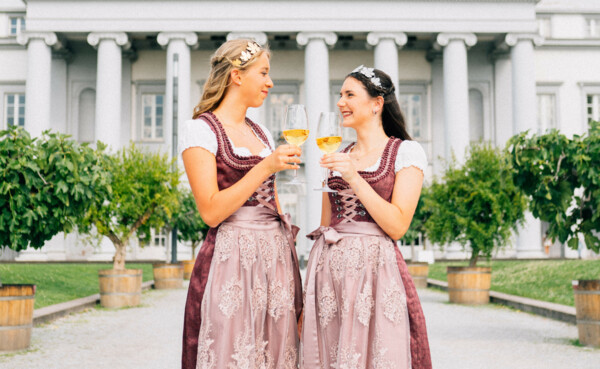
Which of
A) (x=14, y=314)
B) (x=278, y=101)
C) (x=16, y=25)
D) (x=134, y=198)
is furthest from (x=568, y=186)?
(x=16, y=25)

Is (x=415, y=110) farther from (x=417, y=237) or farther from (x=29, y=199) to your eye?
(x=29, y=199)

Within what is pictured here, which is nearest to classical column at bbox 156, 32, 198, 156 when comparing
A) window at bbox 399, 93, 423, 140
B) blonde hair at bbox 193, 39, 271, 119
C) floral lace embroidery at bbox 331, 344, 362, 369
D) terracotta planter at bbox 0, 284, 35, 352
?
window at bbox 399, 93, 423, 140

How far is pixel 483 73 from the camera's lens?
42.8 meters

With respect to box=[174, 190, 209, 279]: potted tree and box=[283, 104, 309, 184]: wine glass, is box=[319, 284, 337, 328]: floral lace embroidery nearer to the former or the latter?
box=[283, 104, 309, 184]: wine glass

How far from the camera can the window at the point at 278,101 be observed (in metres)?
41.4

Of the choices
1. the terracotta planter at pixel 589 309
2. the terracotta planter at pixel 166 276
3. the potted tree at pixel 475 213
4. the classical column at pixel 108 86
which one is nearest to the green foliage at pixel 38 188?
the terracotta planter at pixel 589 309

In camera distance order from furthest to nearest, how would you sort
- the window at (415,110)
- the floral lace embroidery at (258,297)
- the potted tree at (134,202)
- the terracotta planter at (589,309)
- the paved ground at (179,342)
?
1. the window at (415,110)
2. the potted tree at (134,202)
3. the terracotta planter at (589,309)
4. the paved ground at (179,342)
5. the floral lace embroidery at (258,297)

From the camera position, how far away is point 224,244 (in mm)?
3270

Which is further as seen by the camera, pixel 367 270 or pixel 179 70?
pixel 179 70

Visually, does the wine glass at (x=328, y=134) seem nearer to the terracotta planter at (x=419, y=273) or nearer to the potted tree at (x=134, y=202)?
the potted tree at (x=134, y=202)

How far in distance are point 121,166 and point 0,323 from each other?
30.0 feet

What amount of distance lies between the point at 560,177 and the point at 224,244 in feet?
24.6

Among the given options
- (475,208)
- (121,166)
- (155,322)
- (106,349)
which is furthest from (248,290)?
(121,166)

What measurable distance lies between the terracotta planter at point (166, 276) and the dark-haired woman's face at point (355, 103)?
17.7 metres
